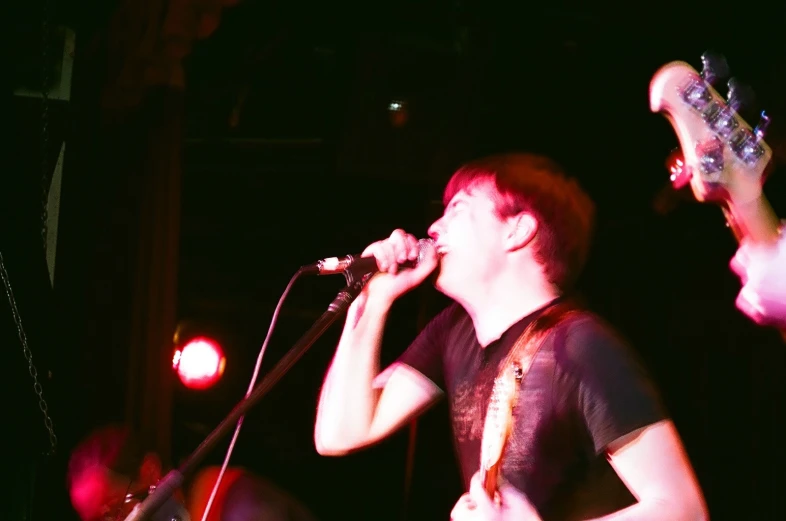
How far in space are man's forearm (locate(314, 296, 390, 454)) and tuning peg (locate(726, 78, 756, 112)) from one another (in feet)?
3.41

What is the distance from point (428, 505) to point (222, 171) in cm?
248

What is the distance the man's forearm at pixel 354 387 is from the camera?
7.54 feet

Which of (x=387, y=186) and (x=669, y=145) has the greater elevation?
(x=669, y=145)

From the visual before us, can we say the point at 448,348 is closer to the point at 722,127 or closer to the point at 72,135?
the point at 722,127

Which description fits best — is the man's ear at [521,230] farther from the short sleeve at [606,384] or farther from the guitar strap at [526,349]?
the short sleeve at [606,384]

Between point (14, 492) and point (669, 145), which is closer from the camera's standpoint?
point (14, 492)

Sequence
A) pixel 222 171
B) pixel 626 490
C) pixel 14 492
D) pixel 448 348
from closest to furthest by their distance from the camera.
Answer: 1. pixel 626 490
2. pixel 448 348
3. pixel 14 492
4. pixel 222 171

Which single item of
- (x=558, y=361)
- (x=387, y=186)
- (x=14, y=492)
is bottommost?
(x=14, y=492)

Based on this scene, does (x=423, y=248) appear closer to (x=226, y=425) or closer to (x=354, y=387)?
(x=354, y=387)

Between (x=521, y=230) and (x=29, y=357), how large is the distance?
212cm

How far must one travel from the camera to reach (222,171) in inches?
211

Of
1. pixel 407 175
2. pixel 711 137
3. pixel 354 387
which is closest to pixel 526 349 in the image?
pixel 354 387

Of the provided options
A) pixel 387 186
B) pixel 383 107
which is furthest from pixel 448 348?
pixel 387 186

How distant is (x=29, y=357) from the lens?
10.6 feet
